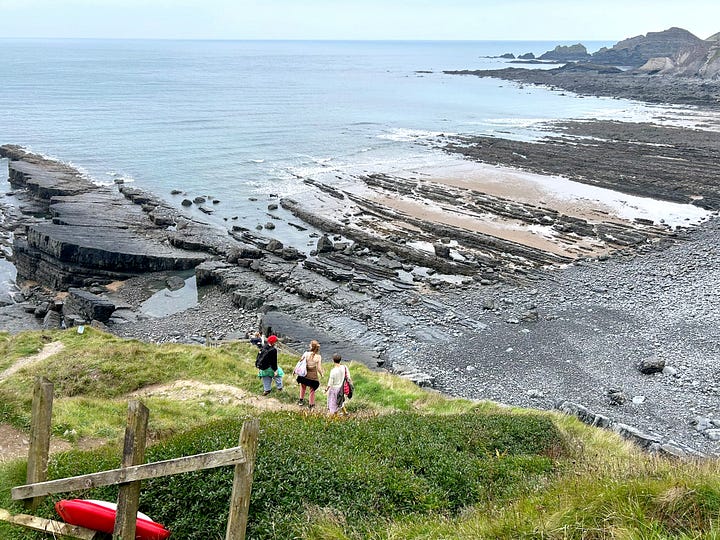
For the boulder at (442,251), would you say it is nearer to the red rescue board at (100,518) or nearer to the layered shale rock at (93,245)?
the layered shale rock at (93,245)

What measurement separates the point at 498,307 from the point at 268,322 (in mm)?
11543

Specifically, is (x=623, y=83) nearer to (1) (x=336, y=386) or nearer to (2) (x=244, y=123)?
(2) (x=244, y=123)

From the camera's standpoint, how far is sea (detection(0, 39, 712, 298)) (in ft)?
185

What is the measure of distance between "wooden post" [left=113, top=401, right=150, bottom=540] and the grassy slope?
3.03 feet

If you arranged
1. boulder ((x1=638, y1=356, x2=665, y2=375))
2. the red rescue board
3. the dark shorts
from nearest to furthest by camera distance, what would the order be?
the red rescue board
the dark shorts
boulder ((x1=638, y1=356, x2=665, y2=375))

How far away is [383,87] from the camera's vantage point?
493ft

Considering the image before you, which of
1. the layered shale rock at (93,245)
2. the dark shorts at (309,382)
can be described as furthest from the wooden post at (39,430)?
the layered shale rock at (93,245)

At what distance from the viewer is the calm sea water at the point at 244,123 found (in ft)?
190

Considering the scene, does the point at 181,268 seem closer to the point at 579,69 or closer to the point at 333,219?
the point at 333,219

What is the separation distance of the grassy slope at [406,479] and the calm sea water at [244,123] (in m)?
30.6

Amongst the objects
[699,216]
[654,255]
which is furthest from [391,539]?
[699,216]

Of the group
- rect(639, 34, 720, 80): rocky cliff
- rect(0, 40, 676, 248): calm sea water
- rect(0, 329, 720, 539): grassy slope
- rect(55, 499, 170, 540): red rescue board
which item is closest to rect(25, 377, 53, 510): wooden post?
rect(0, 329, 720, 539): grassy slope

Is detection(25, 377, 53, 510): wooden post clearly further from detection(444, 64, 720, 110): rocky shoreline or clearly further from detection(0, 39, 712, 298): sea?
detection(444, 64, 720, 110): rocky shoreline

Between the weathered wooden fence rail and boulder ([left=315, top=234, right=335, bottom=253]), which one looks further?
boulder ([left=315, top=234, right=335, bottom=253])
